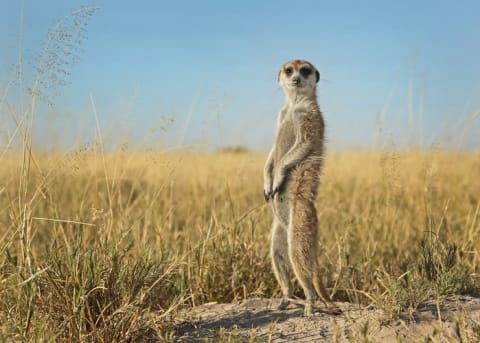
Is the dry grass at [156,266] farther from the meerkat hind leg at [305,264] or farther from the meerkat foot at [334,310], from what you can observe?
the meerkat hind leg at [305,264]

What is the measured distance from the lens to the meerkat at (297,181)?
3.18 meters

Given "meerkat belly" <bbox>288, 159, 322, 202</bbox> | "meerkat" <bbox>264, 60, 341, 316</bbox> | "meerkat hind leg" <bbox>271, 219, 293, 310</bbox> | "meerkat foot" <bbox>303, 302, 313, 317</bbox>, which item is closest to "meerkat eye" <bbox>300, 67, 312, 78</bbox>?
"meerkat" <bbox>264, 60, 341, 316</bbox>

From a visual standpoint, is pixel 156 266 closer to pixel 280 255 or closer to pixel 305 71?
pixel 280 255

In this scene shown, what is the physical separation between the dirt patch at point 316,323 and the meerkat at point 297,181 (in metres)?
0.13

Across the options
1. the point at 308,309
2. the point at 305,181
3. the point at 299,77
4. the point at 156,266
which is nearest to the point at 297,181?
the point at 305,181

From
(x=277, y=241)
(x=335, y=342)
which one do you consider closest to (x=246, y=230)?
(x=277, y=241)

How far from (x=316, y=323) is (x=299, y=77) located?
5.00 feet

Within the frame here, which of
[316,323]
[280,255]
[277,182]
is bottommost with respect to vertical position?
[316,323]

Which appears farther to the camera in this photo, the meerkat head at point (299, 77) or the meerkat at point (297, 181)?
the meerkat head at point (299, 77)

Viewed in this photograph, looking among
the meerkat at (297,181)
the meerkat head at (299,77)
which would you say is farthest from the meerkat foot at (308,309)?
the meerkat head at (299,77)

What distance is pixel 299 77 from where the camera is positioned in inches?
131

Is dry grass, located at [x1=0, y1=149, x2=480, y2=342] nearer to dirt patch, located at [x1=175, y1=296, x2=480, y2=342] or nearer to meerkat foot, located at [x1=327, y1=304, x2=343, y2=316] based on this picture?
dirt patch, located at [x1=175, y1=296, x2=480, y2=342]

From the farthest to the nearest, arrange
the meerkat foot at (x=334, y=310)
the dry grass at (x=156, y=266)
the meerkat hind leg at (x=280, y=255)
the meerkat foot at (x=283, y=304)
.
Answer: the meerkat hind leg at (x=280, y=255), the meerkat foot at (x=283, y=304), the meerkat foot at (x=334, y=310), the dry grass at (x=156, y=266)

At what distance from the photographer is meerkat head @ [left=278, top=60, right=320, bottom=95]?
334 centimetres
